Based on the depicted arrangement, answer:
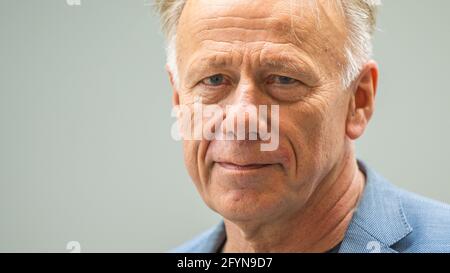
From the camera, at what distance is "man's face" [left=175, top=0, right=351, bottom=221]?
5.18ft

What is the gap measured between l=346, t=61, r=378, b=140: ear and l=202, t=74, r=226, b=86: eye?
37 cm

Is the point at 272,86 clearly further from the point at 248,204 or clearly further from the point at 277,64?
the point at 248,204

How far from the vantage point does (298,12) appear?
1.58 m

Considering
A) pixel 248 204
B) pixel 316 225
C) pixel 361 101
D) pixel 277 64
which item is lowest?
pixel 316 225

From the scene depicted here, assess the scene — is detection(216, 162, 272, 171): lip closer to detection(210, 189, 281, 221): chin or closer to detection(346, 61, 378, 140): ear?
detection(210, 189, 281, 221): chin

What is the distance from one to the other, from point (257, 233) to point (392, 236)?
376 mm

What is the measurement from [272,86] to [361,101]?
31cm

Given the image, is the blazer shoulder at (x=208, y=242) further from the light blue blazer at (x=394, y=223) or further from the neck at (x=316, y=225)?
the light blue blazer at (x=394, y=223)

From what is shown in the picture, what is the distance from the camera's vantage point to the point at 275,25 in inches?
62.1

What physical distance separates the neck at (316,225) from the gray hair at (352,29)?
0.88ft

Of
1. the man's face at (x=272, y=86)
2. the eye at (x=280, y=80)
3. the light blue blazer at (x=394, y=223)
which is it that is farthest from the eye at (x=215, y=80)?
the light blue blazer at (x=394, y=223)

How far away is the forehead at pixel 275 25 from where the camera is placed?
5.16ft

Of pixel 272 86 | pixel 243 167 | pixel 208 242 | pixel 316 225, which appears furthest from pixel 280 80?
pixel 208 242
